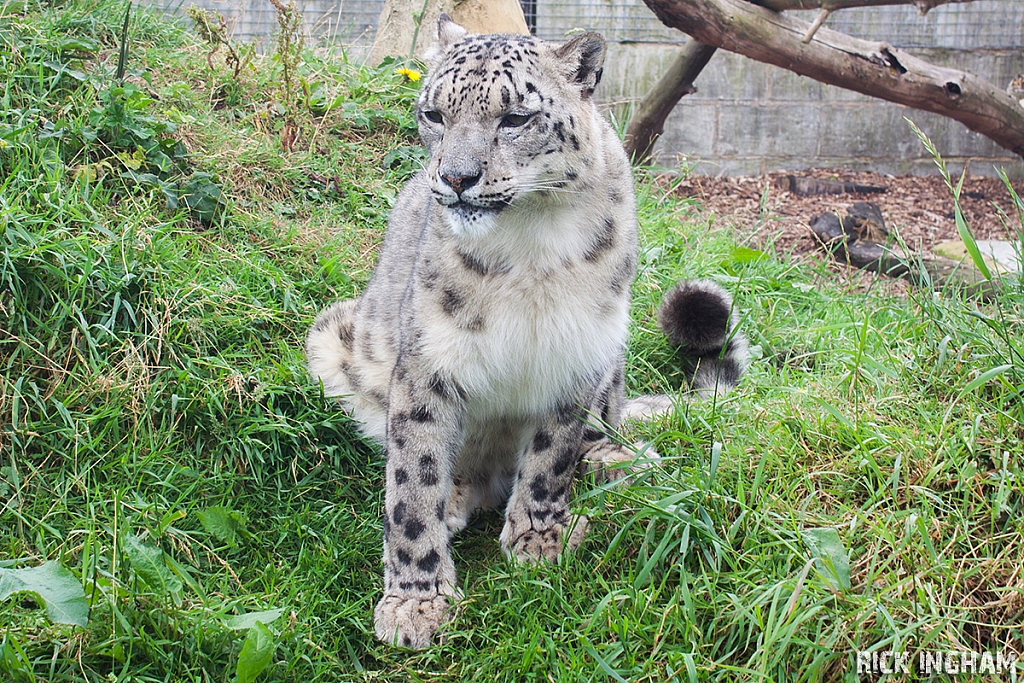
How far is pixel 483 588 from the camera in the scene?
3.20 metres

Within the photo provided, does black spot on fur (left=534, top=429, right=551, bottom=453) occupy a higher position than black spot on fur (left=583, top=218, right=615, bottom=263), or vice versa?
black spot on fur (left=583, top=218, right=615, bottom=263)

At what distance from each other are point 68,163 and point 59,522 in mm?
1995

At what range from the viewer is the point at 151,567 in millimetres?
2842

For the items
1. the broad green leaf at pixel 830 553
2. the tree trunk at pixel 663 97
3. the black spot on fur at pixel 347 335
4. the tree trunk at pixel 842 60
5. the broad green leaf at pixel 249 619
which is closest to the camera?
the broad green leaf at pixel 830 553

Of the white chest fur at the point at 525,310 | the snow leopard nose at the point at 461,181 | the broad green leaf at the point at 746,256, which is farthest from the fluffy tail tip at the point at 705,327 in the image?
the snow leopard nose at the point at 461,181

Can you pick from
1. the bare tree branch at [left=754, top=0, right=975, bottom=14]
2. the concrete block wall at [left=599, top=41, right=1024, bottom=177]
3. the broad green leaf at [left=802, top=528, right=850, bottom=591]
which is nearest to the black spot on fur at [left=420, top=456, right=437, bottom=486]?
the broad green leaf at [left=802, top=528, right=850, bottom=591]

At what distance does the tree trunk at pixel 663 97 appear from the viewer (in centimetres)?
651

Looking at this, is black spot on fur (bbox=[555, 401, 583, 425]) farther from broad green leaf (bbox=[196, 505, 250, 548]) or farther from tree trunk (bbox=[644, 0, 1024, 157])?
tree trunk (bbox=[644, 0, 1024, 157])

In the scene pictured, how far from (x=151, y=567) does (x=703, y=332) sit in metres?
2.55

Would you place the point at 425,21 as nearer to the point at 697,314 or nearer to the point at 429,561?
the point at 697,314

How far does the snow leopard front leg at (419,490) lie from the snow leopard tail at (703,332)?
1.09 m

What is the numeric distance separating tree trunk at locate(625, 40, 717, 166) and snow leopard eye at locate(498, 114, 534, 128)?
3.66 metres

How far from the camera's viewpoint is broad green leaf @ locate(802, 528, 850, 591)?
2.53m

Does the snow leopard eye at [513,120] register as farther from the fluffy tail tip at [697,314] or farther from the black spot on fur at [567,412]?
the fluffy tail tip at [697,314]
